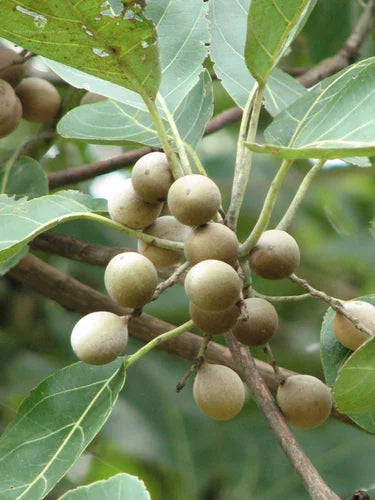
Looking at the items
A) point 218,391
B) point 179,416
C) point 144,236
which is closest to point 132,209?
point 144,236

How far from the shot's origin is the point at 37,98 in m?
1.58

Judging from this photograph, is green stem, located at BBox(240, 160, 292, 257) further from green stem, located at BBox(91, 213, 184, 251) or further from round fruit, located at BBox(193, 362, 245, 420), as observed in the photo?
round fruit, located at BBox(193, 362, 245, 420)

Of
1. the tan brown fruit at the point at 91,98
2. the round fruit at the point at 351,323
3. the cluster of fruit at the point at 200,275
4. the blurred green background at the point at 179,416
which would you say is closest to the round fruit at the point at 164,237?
the cluster of fruit at the point at 200,275

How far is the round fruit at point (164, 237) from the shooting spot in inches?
41.1

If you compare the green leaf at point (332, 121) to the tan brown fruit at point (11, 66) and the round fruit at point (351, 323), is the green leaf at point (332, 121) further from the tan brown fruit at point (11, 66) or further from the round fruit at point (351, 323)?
the tan brown fruit at point (11, 66)

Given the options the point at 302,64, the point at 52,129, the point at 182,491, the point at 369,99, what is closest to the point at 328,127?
the point at 369,99

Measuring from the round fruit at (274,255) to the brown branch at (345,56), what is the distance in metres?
1.03

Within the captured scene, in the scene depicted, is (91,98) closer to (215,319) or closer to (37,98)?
(37,98)

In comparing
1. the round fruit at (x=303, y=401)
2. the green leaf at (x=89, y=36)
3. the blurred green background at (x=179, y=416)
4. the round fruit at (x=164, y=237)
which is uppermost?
the green leaf at (x=89, y=36)

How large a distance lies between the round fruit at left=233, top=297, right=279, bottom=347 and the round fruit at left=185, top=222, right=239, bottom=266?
83mm

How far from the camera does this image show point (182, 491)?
1729mm

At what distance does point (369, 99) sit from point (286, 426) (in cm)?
39

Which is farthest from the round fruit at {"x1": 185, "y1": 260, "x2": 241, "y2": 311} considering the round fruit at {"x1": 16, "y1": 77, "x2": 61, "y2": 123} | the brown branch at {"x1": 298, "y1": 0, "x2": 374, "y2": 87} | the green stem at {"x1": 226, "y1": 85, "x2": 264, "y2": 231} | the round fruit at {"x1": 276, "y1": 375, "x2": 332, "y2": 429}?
the brown branch at {"x1": 298, "y1": 0, "x2": 374, "y2": 87}

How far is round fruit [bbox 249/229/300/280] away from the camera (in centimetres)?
99
